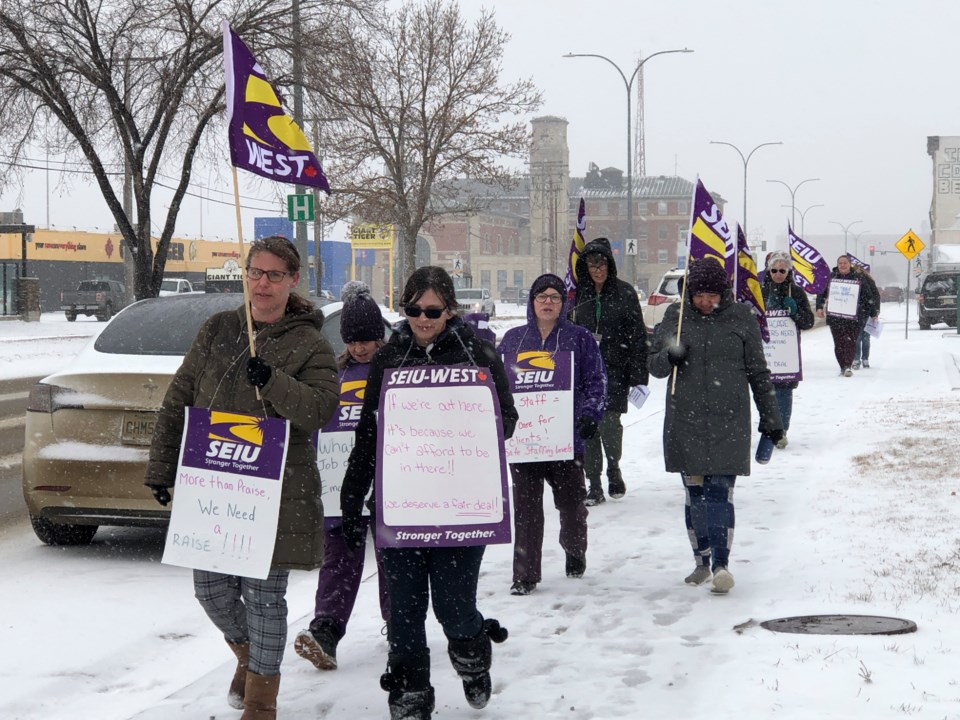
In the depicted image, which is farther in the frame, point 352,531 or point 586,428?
point 586,428

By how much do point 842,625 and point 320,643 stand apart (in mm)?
2310

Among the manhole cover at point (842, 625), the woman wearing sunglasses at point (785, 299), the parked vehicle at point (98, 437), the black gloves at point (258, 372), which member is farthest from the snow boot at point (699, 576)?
the woman wearing sunglasses at point (785, 299)


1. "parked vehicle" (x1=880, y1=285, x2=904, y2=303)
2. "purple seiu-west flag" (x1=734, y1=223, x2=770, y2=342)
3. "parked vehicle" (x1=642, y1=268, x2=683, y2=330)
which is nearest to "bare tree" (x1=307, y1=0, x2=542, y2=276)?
"parked vehicle" (x1=642, y1=268, x2=683, y2=330)

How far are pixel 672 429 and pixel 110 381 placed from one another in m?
3.24

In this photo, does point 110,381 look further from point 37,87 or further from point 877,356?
point 877,356

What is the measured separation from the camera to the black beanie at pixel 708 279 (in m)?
→ 6.88

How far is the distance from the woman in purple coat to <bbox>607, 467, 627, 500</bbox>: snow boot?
2.61 metres

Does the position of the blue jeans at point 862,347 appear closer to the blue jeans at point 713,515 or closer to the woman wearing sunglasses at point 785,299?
the woman wearing sunglasses at point 785,299

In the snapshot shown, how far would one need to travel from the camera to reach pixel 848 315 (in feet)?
63.3

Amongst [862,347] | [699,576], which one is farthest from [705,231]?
[862,347]

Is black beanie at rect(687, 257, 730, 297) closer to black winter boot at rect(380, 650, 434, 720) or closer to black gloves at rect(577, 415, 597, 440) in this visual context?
black gloves at rect(577, 415, 597, 440)

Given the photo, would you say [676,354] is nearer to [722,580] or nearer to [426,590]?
[722,580]

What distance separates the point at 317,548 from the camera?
461 centimetres

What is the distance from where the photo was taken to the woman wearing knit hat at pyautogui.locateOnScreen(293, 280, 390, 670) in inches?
218
